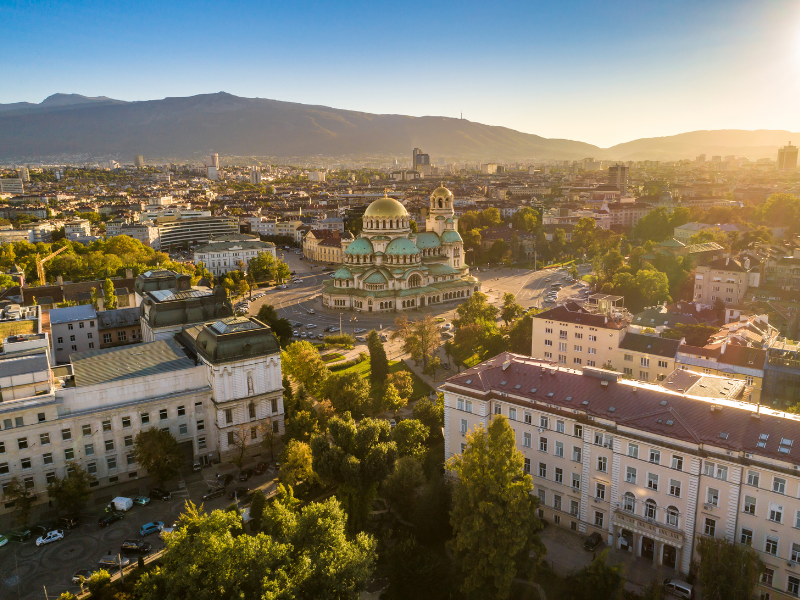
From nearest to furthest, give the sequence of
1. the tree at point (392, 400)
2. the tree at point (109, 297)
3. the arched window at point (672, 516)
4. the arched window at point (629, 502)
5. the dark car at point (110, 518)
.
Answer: the arched window at point (672, 516) < the arched window at point (629, 502) < the dark car at point (110, 518) < the tree at point (392, 400) < the tree at point (109, 297)

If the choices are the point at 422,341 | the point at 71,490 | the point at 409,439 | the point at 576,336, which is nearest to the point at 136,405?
the point at 71,490

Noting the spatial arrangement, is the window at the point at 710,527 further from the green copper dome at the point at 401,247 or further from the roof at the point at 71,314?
the green copper dome at the point at 401,247

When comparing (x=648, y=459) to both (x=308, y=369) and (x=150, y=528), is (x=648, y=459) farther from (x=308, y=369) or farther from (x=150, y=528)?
(x=150, y=528)

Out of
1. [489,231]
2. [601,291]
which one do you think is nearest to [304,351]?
[601,291]

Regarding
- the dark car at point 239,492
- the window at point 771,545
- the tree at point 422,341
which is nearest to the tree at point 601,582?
the window at point 771,545

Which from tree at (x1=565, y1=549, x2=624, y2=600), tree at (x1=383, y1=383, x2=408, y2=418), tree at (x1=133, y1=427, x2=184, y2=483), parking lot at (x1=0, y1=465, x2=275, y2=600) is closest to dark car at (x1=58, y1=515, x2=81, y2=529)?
parking lot at (x1=0, y1=465, x2=275, y2=600)

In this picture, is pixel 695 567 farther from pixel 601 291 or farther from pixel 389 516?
pixel 601 291
